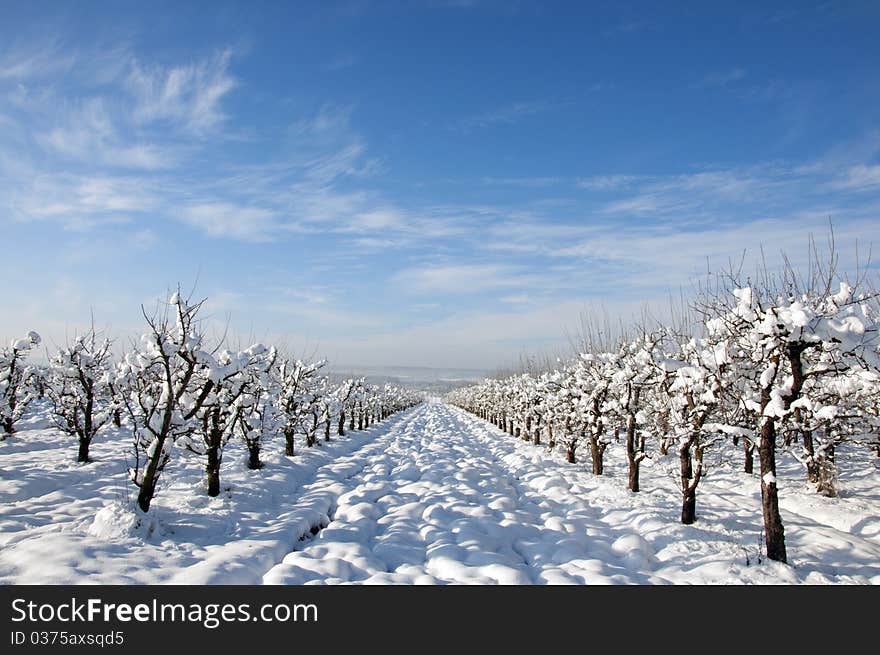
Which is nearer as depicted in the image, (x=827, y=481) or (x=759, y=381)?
(x=759, y=381)

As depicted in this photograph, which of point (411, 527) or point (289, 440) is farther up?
point (289, 440)

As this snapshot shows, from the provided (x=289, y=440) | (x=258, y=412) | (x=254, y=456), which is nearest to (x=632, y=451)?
(x=258, y=412)

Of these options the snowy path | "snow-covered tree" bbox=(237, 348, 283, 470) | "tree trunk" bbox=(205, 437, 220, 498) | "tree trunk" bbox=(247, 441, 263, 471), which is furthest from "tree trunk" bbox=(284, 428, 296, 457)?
"tree trunk" bbox=(205, 437, 220, 498)

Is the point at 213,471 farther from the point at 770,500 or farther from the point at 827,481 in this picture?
the point at 827,481

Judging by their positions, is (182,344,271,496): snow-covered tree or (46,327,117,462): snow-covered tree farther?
(46,327,117,462): snow-covered tree

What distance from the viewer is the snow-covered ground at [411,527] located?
7770 millimetres

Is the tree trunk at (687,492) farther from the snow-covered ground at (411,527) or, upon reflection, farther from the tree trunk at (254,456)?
the tree trunk at (254,456)

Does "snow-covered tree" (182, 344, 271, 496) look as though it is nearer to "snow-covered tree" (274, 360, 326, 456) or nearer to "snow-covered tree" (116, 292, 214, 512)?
"snow-covered tree" (116, 292, 214, 512)

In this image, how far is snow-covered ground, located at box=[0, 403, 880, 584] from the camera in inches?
306

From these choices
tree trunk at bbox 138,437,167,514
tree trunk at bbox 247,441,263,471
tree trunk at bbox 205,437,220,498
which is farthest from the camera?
tree trunk at bbox 247,441,263,471

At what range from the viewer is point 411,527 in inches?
423

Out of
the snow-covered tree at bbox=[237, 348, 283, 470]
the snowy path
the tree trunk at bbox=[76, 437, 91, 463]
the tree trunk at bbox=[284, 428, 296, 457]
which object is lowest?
the snowy path

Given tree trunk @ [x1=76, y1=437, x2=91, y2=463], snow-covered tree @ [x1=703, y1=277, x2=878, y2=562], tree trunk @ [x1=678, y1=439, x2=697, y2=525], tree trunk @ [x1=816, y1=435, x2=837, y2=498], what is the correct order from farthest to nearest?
tree trunk @ [x1=76, y1=437, x2=91, y2=463]
tree trunk @ [x1=816, y1=435, x2=837, y2=498]
tree trunk @ [x1=678, y1=439, x2=697, y2=525]
snow-covered tree @ [x1=703, y1=277, x2=878, y2=562]
